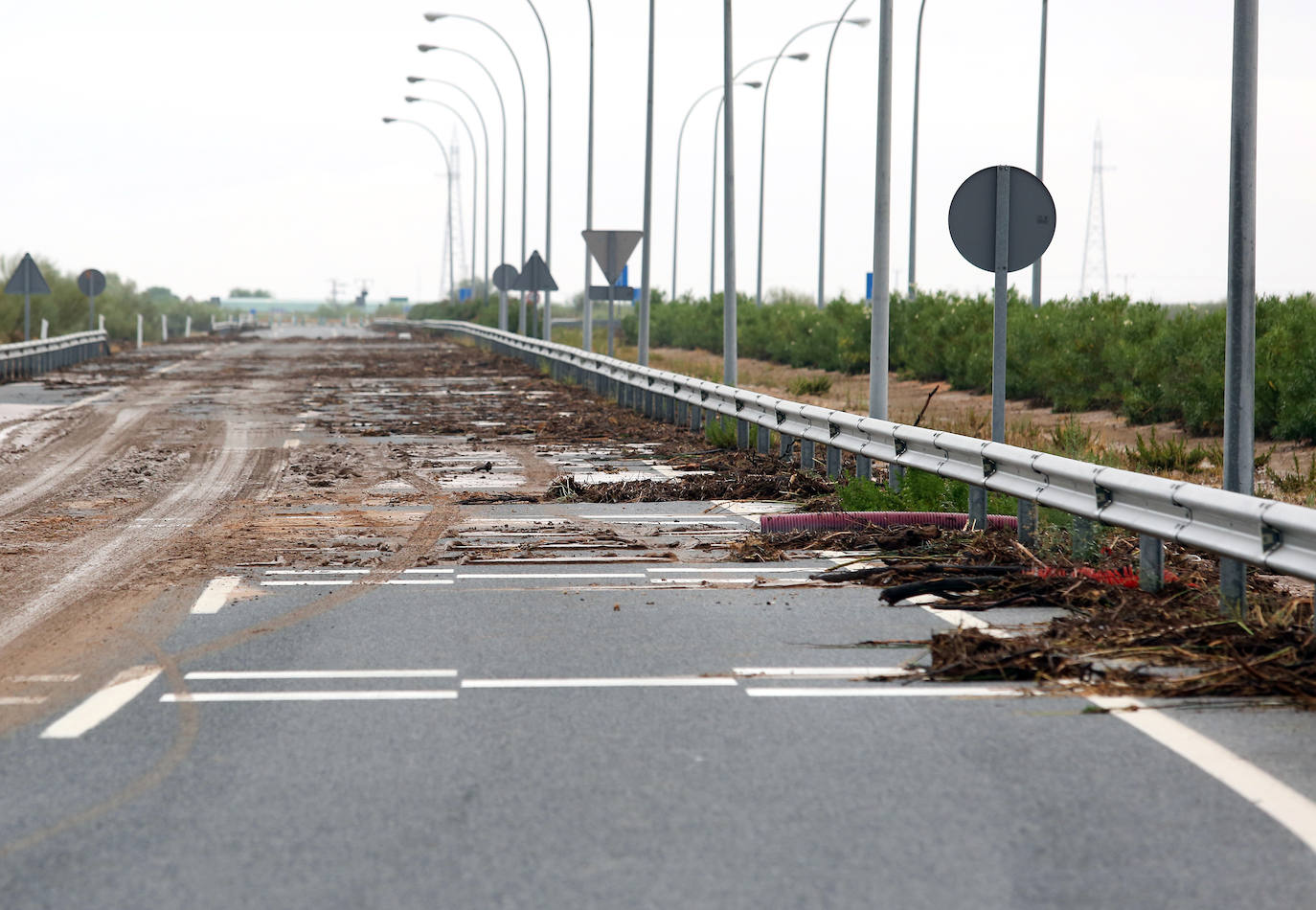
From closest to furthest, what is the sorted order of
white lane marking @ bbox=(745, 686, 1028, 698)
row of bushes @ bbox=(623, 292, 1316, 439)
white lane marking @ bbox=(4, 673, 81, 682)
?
1. white lane marking @ bbox=(745, 686, 1028, 698)
2. white lane marking @ bbox=(4, 673, 81, 682)
3. row of bushes @ bbox=(623, 292, 1316, 439)

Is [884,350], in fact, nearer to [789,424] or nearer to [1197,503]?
[789,424]

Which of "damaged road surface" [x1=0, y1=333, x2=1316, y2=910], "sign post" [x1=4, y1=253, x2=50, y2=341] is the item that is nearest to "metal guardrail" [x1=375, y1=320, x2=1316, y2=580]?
"damaged road surface" [x1=0, y1=333, x2=1316, y2=910]

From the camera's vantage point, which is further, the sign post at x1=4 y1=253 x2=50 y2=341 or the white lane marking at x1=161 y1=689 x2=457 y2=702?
the sign post at x1=4 y1=253 x2=50 y2=341

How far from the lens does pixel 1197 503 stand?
8.95 metres

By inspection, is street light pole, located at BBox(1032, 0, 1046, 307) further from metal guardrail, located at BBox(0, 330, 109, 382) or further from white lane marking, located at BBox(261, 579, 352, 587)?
white lane marking, located at BBox(261, 579, 352, 587)

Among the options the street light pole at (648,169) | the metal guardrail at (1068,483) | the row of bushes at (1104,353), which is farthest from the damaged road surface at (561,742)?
the street light pole at (648,169)

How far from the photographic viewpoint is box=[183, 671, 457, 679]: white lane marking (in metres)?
7.76

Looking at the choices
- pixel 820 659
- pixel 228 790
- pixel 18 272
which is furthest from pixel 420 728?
pixel 18 272

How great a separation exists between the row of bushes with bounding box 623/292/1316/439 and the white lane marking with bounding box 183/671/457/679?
15824mm

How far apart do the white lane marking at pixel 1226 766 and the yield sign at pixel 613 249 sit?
26970 millimetres

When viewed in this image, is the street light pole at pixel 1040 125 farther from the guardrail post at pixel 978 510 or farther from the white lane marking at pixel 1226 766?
the white lane marking at pixel 1226 766

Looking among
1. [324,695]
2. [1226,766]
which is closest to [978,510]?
[324,695]

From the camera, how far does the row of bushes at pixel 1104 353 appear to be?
22578 mm

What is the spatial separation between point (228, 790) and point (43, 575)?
5.56m
